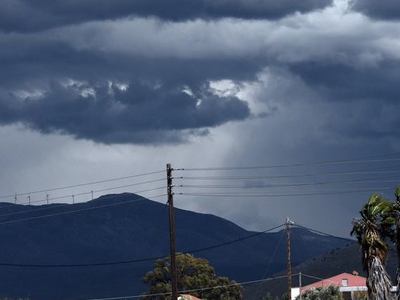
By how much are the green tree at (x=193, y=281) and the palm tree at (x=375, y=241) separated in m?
99.9

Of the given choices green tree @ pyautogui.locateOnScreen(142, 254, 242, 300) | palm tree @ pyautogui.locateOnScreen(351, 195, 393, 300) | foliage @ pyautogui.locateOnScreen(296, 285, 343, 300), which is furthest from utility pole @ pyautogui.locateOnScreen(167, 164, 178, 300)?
green tree @ pyautogui.locateOnScreen(142, 254, 242, 300)

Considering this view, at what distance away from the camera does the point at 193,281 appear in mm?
169375

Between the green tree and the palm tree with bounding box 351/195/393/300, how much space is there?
9990 cm

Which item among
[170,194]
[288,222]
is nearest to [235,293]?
[288,222]

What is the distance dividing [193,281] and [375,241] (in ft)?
336

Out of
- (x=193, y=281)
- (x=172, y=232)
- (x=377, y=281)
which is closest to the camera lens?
(x=377, y=281)

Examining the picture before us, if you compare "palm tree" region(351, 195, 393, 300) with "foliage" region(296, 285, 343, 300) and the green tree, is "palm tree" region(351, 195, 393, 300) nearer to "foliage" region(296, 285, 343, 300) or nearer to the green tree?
"foliage" region(296, 285, 343, 300)

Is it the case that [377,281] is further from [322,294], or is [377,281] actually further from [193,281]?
[193,281]

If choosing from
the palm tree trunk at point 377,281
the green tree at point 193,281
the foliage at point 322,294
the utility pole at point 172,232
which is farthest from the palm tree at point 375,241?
the green tree at point 193,281

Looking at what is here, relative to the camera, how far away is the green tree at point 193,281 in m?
169

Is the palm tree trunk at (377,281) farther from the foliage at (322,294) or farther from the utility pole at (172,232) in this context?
the foliage at (322,294)

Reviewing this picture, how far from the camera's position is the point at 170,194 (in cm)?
7925

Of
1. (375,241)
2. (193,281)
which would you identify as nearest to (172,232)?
(375,241)

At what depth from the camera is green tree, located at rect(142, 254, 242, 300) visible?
16900 centimetres
